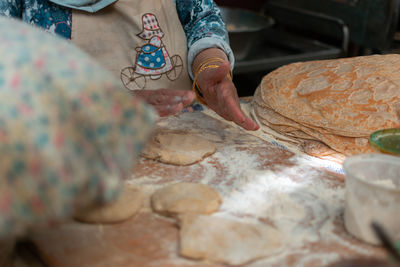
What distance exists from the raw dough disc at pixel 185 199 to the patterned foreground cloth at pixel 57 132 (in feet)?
1.42

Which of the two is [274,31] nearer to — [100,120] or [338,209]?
[338,209]

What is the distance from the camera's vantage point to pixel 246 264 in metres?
1.08

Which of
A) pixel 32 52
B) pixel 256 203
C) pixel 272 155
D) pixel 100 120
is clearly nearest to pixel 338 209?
pixel 256 203

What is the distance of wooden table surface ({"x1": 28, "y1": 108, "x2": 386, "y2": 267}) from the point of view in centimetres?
111

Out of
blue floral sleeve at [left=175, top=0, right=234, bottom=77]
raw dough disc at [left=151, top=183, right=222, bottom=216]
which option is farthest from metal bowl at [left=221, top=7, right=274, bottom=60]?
raw dough disc at [left=151, top=183, right=222, bottom=216]

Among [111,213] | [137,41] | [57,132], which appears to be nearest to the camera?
[57,132]

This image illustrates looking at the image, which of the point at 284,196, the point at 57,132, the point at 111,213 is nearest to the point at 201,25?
the point at 284,196

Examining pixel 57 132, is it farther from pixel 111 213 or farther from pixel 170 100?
pixel 170 100

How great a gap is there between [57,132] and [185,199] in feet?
2.03

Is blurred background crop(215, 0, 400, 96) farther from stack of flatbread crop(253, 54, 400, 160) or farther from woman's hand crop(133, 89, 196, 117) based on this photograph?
woman's hand crop(133, 89, 196, 117)

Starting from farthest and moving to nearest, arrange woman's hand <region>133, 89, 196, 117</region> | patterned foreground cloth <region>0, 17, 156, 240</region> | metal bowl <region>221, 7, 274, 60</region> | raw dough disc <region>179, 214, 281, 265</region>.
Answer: metal bowl <region>221, 7, 274, 60</region>, woman's hand <region>133, 89, 196, 117</region>, raw dough disc <region>179, 214, 281, 265</region>, patterned foreground cloth <region>0, 17, 156, 240</region>

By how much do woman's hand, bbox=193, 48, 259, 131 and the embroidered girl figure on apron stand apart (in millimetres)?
285

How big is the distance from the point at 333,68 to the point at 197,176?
0.97 metres

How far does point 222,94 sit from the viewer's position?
177 cm
